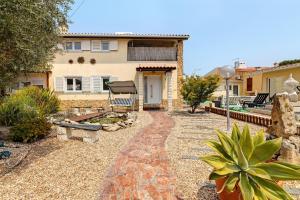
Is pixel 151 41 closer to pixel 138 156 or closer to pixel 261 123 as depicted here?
pixel 261 123

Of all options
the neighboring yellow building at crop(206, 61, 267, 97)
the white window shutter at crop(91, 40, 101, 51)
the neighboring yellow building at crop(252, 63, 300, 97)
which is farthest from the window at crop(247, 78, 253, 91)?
the white window shutter at crop(91, 40, 101, 51)

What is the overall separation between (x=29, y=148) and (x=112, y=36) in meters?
14.2

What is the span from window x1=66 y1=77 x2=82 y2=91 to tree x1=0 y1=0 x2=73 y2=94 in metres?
13.2

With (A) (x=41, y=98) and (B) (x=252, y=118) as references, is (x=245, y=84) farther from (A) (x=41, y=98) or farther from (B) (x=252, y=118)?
(A) (x=41, y=98)

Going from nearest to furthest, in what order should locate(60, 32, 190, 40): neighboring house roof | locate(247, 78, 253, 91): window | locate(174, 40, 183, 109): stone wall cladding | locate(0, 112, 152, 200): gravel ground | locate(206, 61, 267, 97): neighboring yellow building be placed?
locate(0, 112, 152, 200): gravel ground, locate(60, 32, 190, 40): neighboring house roof, locate(174, 40, 183, 109): stone wall cladding, locate(206, 61, 267, 97): neighboring yellow building, locate(247, 78, 253, 91): window

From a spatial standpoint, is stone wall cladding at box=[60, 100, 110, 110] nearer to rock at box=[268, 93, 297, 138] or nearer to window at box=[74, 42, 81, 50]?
window at box=[74, 42, 81, 50]

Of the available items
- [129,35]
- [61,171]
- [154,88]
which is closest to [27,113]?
[61,171]

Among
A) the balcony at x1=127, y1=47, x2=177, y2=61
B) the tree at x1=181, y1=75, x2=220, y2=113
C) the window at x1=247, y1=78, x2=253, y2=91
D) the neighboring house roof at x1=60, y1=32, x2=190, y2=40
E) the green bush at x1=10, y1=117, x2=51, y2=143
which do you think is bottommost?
the green bush at x1=10, y1=117, x2=51, y2=143

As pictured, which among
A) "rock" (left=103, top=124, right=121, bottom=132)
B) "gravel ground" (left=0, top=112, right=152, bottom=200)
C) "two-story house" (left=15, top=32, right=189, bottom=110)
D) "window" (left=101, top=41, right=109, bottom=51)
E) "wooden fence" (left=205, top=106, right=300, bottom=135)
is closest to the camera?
"gravel ground" (left=0, top=112, right=152, bottom=200)

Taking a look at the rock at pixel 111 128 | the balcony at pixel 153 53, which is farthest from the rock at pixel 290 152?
the balcony at pixel 153 53

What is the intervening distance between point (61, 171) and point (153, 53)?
1584 centimetres

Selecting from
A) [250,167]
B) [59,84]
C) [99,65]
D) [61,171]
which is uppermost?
[99,65]

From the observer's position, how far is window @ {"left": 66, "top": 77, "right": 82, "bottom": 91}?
20.3 metres

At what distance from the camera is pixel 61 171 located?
207 inches
